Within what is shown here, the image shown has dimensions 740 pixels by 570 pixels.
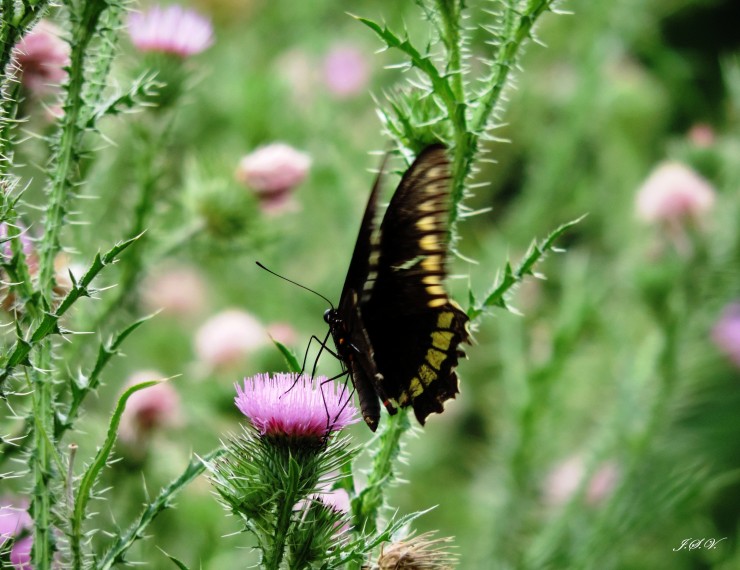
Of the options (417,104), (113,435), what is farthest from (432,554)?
(417,104)

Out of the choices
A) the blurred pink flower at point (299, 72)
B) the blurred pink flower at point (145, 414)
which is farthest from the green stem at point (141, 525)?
the blurred pink flower at point (299, 72)

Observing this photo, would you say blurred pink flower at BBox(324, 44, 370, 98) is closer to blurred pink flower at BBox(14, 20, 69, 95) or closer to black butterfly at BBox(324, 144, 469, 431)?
blurred pink flower at BBox(14, 20, 69, 95)

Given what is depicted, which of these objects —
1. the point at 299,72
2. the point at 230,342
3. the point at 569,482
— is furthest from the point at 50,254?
the point at 299,72

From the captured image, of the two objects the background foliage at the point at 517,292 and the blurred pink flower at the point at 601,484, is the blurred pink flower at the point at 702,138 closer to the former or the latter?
the background foliage at the point at 517,292

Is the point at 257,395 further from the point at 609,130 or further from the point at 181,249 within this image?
the point at 609,130

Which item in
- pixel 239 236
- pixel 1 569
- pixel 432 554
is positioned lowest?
pixel 432 554

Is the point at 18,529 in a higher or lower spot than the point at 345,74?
lower

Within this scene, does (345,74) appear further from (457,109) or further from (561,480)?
(457,109)
